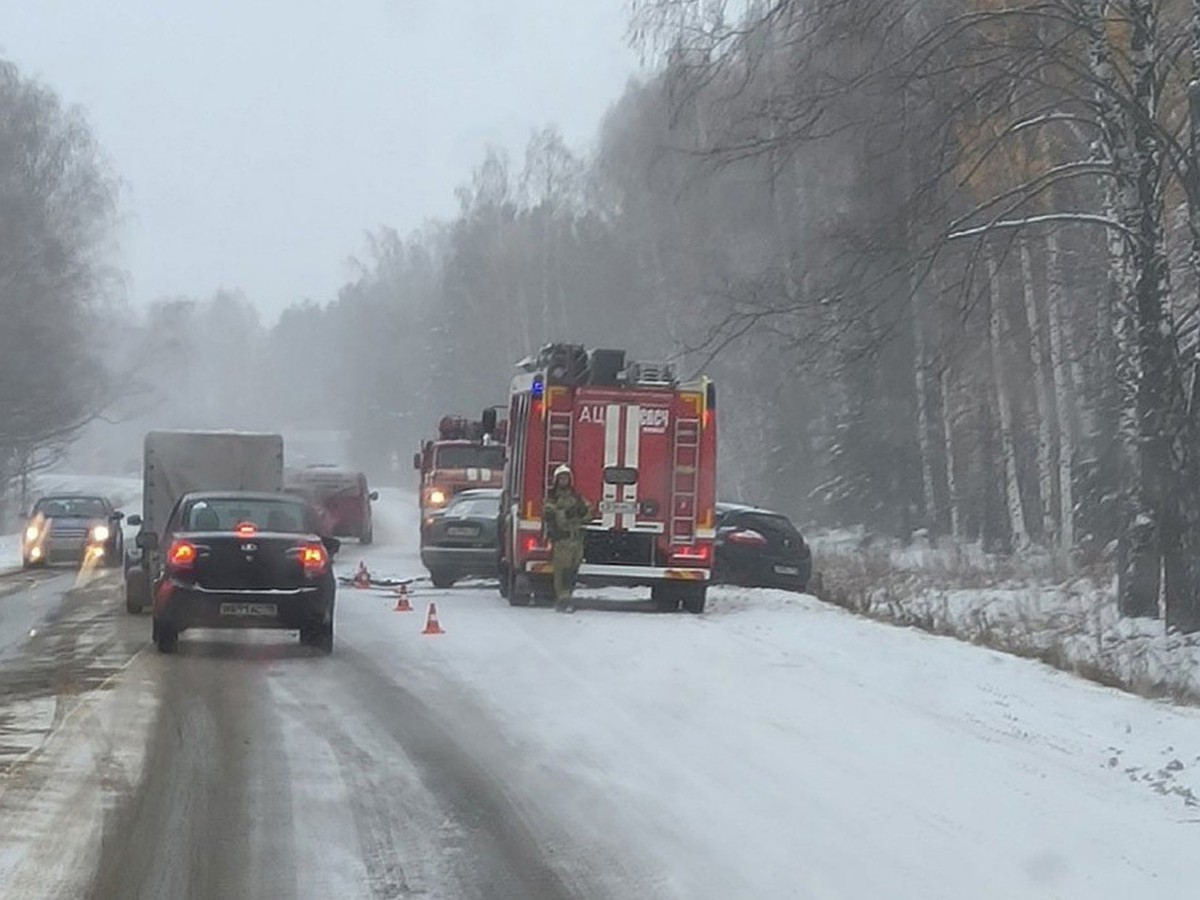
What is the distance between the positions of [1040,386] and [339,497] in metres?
17.2

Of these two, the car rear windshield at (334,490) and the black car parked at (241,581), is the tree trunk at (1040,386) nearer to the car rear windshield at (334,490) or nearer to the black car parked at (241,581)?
the car rear windshield at (334,490)

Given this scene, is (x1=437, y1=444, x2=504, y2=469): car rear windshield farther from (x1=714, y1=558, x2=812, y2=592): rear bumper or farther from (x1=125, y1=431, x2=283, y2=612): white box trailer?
(x1=714, y1=558, x2=812, y2=592): rear bumper

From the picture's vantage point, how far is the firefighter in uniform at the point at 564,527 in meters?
22.3

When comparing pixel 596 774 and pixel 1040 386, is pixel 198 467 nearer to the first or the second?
pixel 1040 386

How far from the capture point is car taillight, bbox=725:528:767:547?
2808 centimetres

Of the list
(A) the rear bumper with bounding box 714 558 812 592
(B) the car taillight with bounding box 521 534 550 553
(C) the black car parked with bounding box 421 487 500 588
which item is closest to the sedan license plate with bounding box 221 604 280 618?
(B) the car taillight with bounding box 521 534 550 553

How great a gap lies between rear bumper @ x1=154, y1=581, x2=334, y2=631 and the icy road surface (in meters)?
0.38

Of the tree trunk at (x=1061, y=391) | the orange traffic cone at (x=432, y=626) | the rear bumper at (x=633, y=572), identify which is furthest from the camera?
the tree trunk at (x=1061, y=391)

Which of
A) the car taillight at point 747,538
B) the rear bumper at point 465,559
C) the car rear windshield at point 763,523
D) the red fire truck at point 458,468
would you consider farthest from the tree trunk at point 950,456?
the rear bumper at point 465,559

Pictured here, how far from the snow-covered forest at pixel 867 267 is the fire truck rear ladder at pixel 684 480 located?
3.33 feet

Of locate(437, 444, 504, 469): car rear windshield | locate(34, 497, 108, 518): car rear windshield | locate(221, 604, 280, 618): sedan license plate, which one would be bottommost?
locate(221, 604, 280, 618): sedan license plate

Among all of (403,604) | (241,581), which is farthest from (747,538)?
(241,581)

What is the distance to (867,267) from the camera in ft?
67.5

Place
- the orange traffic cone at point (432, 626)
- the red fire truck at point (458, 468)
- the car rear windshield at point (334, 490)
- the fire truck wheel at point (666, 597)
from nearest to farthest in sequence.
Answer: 1. the orange traffic cone at point (432, 626)
2. the fire truck wheel at point (666, 597)
3. the red fire truck at point (458, 468)
4. the car rear windshield at point (334, 490)
